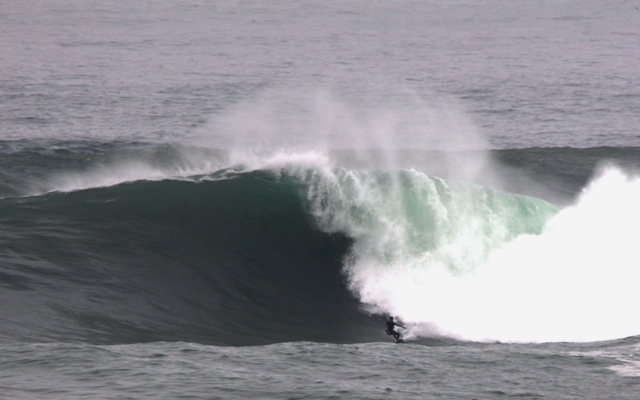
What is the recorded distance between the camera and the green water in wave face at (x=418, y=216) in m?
23.1

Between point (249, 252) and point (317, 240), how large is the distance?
1.83 m

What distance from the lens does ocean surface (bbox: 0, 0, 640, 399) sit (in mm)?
15516

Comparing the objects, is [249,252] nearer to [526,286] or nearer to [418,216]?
[418,216]

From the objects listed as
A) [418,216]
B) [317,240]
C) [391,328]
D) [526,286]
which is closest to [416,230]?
[418,216]

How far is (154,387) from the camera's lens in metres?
14.0

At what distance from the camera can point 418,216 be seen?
24.0 meters

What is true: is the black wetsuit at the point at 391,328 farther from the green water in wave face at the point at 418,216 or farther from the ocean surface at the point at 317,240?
the green water in wave face at the point at 418,216

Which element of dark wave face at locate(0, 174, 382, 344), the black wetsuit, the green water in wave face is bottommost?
the black wetsuit

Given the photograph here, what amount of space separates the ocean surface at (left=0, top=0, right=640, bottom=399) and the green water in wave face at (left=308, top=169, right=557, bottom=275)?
0.06 m

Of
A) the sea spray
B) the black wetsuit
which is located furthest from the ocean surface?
the black wetsuit

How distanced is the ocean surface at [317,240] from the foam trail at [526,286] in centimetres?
7

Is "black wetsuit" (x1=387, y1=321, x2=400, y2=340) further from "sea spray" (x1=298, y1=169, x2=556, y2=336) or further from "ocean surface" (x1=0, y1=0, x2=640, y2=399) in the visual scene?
"sea spray" (x1=298, y1=169, x2=556, y2=336)

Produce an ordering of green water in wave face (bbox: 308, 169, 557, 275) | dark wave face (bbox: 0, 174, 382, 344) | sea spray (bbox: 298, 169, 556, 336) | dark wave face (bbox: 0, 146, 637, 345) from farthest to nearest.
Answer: green water in wave face (bbox: 308, 169, 557, 275), sea spray (bbox: 298, 169, 556, 336), dark wave face (bbox: 0, 146, 637, 345), dark wave face (bbox: 0, 174, 382, 344)

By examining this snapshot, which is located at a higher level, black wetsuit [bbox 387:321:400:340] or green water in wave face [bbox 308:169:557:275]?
green water in wave face [bbox 308:169:557:275]
